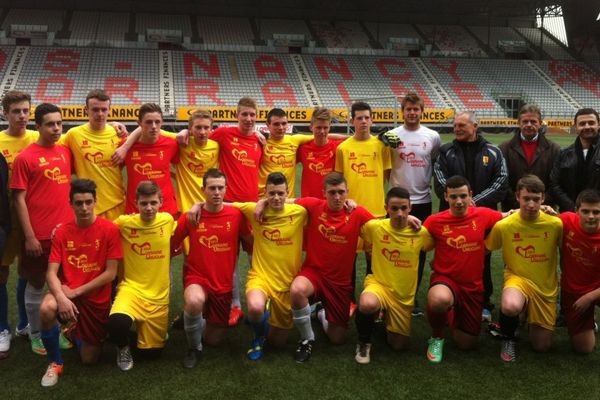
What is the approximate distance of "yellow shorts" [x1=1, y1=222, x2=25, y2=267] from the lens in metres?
4.01

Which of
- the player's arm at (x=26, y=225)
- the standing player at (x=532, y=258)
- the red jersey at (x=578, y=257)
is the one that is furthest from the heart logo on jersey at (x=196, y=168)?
the red jersey at (x=578, y=257)

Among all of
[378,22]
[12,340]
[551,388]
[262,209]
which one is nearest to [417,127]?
[262,209]

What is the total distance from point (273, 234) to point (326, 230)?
43 centimetres

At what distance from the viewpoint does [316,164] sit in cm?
495

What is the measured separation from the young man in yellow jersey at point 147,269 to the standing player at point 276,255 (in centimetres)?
65

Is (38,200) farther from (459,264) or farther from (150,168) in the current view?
(459,264)

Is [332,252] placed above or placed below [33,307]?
above

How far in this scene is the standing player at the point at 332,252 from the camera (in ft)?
13.0

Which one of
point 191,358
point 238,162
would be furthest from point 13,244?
point 238,162

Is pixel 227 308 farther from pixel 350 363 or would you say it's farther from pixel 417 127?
pixel 417 127

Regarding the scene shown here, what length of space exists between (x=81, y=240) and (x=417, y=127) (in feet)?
10.3

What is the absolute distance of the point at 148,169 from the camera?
4.44m

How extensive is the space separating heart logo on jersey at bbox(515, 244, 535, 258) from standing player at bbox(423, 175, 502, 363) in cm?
27

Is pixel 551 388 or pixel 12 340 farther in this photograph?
pixel 12 340
